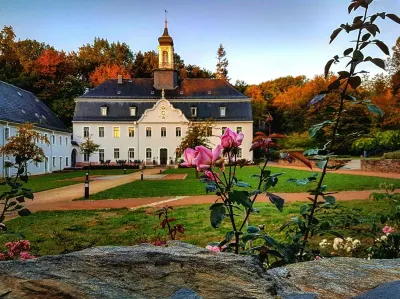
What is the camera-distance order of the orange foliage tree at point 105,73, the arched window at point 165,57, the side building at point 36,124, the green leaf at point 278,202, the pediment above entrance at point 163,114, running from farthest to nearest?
the orange foliage tree at point 105,73 < the arched window at point 165,57 < the pediment above entrance at point 163,114 < the side building at point 36,124 < the green leaf at point 278,202

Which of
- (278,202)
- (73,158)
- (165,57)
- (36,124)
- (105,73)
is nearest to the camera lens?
(278,202)

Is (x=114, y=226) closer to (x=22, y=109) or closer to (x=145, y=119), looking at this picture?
(x=22, y=109)

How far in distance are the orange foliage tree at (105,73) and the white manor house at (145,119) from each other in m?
10.6

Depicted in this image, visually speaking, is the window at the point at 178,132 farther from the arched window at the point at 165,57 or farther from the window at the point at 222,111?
the arched window at the point at 165,57

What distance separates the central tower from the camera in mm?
53562

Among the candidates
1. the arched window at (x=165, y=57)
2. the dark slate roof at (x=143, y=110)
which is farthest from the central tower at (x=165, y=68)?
the dark slate roof at (x=143, y=110)

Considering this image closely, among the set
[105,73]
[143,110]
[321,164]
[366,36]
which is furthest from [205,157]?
[105,73]

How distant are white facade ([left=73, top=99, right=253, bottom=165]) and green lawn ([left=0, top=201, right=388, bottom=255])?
3934 centimetres

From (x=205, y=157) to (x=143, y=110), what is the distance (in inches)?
1992

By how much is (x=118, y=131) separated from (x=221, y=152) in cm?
5010

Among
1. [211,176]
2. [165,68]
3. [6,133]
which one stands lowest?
[211,176]

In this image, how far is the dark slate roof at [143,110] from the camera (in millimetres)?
50750

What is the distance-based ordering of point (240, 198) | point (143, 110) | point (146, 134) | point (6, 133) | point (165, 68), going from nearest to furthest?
1. point (240, 198)
2. point (6, 133)
3. point (146, 134)
4. point (143, 110)
5. point (165, 68)

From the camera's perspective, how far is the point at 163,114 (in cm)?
5019
